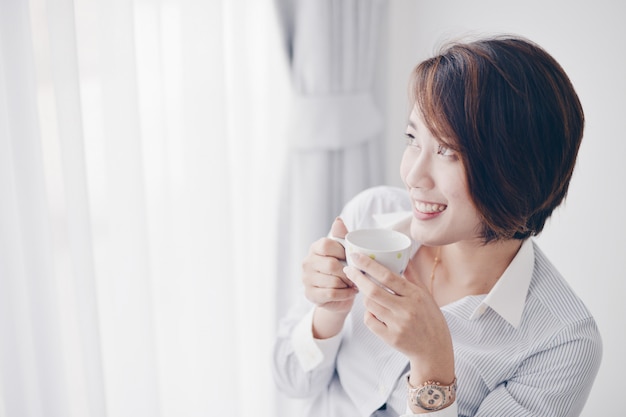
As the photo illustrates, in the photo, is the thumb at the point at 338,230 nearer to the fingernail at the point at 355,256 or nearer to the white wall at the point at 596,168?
the fingernail at the point at 355,256

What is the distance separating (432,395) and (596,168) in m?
0.90

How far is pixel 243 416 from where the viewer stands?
195 cm

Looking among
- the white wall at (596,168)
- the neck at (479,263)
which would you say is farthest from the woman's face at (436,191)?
the white wall at (596,168)

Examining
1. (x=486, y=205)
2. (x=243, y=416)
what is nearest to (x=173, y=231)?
(x=243, y=416)

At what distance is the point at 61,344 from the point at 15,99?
56 centimetres

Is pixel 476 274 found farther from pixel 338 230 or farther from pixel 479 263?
pixel 338 230

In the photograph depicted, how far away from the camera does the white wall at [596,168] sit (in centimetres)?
149

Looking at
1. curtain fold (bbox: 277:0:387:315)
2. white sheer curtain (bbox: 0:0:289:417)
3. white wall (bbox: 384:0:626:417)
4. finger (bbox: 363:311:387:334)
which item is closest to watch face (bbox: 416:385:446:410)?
finger (bbox: 363:311:387:334)

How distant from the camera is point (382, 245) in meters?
1.10

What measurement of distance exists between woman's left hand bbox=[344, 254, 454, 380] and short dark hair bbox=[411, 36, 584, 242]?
0.80 feet

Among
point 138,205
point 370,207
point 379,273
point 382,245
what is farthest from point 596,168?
point 138,205

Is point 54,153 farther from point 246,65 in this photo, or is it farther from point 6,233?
point 246,65

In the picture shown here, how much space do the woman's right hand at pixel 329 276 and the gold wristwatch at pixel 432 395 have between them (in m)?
0.23

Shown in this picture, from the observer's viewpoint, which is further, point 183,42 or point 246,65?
point 246,65
